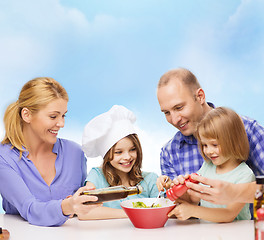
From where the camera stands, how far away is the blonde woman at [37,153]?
1.77 m

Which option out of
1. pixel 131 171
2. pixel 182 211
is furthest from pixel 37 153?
pixel 182 211

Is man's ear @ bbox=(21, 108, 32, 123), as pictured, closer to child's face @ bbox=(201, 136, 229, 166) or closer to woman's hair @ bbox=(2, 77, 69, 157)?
woman's hair @ bbox=(2, 77, 69, 157)

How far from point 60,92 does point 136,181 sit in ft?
1.97

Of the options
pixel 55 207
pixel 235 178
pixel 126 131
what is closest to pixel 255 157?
pixel 235 178

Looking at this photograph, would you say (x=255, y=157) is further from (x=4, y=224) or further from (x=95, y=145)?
(x=4, y=224)

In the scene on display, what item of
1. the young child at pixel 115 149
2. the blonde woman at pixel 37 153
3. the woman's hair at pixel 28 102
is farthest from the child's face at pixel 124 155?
the woman's hair at pixel 28 102

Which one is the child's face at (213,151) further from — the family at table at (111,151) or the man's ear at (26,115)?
the man's ear at (26,115)

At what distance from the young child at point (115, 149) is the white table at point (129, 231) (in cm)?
31

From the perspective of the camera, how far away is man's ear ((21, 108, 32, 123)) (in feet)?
6.17

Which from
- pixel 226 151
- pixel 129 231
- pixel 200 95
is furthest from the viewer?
pixel 200 95

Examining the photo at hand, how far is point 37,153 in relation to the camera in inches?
76.3

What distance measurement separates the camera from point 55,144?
79.2 inches

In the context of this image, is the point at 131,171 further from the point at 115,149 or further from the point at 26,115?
the point at 26,115

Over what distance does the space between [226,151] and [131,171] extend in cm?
60
